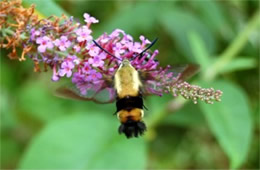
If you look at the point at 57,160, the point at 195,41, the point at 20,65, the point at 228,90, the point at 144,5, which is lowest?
the point at 57,160

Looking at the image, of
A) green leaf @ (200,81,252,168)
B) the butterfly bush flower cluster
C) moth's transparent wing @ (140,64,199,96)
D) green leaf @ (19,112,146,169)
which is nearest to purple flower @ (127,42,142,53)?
the butterfly bush flower cluster

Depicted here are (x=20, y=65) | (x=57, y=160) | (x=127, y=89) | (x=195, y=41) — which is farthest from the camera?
(x=20, y=65)

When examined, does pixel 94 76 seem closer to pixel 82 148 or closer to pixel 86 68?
pixel 86 68

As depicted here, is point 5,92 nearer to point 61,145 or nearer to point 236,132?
point 61,145

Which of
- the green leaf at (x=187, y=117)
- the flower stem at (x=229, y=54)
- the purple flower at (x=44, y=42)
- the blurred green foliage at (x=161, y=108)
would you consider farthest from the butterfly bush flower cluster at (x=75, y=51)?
the green leaf at (x=187, y=117)

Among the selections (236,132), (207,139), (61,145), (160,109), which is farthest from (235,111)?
(61,145)

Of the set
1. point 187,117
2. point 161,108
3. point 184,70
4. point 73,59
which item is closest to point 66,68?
point 73,59
